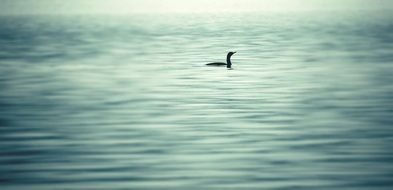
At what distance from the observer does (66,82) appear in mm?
29781

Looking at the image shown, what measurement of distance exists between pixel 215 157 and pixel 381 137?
4165 mm

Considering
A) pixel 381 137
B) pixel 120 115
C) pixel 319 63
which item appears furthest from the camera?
pixel 319 63

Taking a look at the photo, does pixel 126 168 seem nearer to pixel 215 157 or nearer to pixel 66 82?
pixel 215 157

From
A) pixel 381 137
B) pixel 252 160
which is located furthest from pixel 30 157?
pixel 381 137

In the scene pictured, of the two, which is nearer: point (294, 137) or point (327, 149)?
point (327, 149)

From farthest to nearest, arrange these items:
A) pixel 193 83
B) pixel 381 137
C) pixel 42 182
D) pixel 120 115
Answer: pixel 193 83
pixel 120 115
pixel 381 137
pixel 42 182

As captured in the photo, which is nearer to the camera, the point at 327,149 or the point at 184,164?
the point at 184,164

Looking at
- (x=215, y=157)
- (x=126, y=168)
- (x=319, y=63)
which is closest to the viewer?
(x=126, y=168)

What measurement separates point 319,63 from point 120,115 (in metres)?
21.1

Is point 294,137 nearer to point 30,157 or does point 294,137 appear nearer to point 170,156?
point 170,156

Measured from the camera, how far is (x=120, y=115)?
2025 cm

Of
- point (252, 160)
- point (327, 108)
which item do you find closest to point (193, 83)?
point (327, 108)

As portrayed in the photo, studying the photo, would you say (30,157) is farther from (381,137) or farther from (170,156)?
(381,137)

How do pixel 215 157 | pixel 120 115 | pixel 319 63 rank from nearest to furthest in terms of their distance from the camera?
pixel 215 157, pixel 120 115, pixel 319 63
